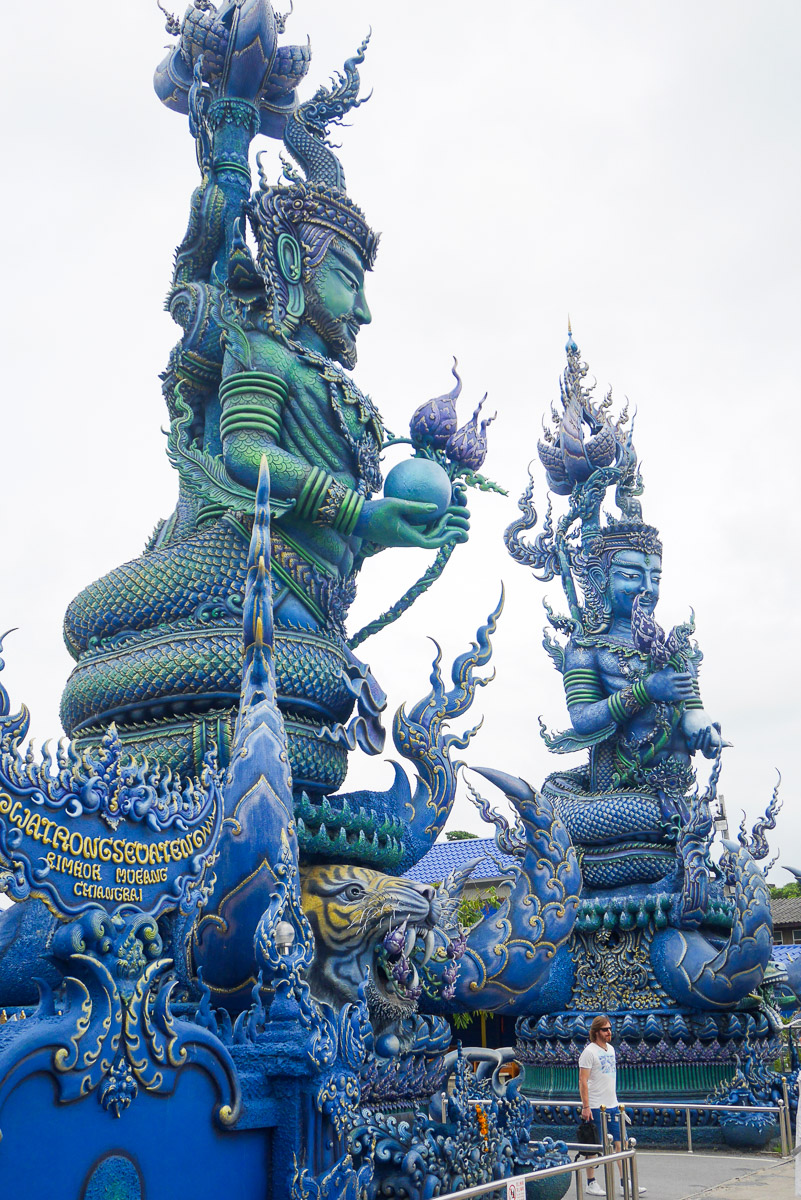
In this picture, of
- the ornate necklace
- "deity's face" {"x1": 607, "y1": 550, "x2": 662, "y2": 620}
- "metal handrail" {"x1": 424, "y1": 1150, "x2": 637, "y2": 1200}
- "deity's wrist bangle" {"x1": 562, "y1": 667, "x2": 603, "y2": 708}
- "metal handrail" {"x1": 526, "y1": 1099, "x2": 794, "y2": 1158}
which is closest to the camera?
"metal handrail" {"x1": 424, "y1": 1150, "x2": 637, "y2": 1200}

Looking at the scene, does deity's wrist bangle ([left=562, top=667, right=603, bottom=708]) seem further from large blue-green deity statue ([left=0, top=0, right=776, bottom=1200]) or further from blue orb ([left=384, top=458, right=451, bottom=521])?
blue orb ([left=384, top=458, right=451, bottom=521])

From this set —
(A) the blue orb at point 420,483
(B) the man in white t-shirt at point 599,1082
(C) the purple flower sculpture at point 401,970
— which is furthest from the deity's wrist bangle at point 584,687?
→ (B) the man in white t-shirt at point 599,1082

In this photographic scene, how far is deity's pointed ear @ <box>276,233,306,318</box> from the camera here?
9055mm

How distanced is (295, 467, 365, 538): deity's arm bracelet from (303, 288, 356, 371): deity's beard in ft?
4.78

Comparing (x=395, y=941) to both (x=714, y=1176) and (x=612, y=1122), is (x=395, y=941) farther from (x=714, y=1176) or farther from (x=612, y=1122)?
(x=714, y=1176)

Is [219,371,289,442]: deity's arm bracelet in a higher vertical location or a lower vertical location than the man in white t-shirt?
higher

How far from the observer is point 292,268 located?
29.9 ft

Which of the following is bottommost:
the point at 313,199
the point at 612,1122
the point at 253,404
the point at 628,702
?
the point at 612,1122

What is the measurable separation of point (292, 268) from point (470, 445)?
198cm

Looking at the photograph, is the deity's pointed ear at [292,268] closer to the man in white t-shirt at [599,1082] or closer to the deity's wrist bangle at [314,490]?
the deity's wrist bangle at [314,490]

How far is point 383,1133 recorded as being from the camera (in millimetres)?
6531

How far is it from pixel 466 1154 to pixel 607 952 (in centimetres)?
573

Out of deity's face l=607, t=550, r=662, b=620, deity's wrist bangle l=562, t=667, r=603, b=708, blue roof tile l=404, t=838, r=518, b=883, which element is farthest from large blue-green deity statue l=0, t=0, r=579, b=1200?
blue roof tile l=404, t=838, r=518, b=883

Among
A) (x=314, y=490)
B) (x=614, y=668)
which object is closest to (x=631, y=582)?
(x=614, y=668)
